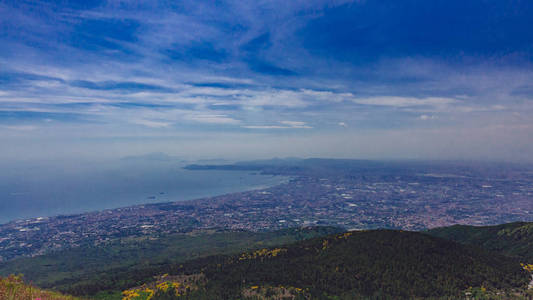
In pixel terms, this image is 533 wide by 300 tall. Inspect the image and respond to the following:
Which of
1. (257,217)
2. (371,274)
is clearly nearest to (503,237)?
(371,274)

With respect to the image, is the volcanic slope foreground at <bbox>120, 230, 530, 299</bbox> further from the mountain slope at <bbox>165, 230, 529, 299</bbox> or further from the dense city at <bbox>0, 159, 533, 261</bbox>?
the dense city at <bbox>0, 159, 533, 261</bbox>

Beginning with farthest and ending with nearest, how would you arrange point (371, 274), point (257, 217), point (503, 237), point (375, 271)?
point (257, 217) < point (503, 237) < point (375, 271) < point (371, 274)

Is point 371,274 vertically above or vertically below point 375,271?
below

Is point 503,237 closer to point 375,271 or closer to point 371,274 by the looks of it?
point 375,271

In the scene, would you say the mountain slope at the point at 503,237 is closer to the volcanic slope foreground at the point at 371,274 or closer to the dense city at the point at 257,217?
the volcanic slope foreground at the point at 371,274

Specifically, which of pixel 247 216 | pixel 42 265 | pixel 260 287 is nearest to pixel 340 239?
pixel 260 287

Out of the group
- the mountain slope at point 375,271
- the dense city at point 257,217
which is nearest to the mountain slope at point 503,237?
the mountain slope at point 375,271
